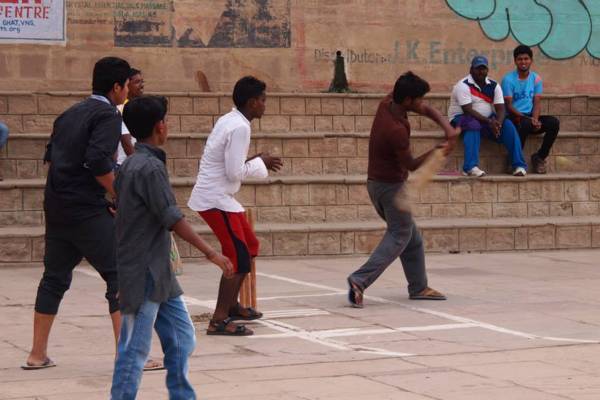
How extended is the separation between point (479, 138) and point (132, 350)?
33.2 ft

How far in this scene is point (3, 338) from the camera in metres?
8.68

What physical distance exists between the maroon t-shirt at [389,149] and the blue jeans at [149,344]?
406 cm

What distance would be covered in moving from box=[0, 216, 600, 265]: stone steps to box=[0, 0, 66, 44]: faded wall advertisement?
404 cm

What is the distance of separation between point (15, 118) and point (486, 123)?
19.0ft

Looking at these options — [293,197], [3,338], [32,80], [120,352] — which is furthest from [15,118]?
[120,352]

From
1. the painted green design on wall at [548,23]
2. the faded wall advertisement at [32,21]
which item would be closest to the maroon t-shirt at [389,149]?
the faded wall advertisement at [32,21]

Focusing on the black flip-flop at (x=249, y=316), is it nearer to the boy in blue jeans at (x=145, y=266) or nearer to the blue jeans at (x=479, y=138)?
the boy in blue jeans at (x=145, y=266)

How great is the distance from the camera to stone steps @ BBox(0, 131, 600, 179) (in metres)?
14.4

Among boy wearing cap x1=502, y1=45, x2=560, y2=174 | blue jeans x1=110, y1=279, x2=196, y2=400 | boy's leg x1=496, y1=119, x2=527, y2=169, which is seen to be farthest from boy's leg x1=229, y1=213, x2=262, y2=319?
boy wearing cap x1=502, y1=45, x2=560, y2=174

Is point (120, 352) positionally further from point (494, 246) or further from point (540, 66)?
point (540, 66)

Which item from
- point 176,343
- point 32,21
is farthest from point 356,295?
point 32,21

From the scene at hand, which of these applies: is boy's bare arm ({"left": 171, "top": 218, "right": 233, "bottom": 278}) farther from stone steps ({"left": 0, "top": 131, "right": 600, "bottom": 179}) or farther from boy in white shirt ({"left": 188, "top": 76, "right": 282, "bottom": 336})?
stone steps ({"left": 0, "top": 131, "right": 600, "bottom": 179})

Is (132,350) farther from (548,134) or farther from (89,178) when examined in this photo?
(548,134)

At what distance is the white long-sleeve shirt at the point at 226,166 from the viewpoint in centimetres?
881
